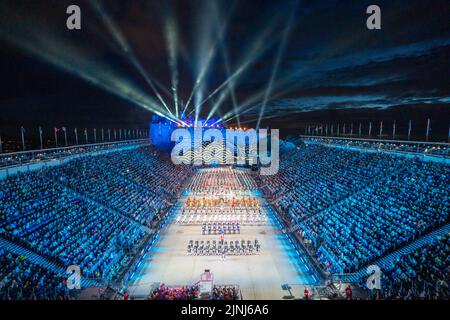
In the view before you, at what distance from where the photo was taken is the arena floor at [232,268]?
55.2ft

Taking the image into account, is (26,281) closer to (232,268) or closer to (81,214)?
(81,214)

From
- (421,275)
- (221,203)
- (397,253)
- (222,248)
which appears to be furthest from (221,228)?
(421,275)

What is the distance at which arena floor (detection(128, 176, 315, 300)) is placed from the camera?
1683 centimetres

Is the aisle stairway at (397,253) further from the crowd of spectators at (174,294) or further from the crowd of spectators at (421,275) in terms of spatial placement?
the crowd of spectators at (174,294)

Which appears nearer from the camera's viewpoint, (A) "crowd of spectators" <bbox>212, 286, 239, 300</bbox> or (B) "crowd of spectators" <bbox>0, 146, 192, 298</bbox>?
(A) "crowd of spectators" <bbox>212, 286, 239, 300</bbox>

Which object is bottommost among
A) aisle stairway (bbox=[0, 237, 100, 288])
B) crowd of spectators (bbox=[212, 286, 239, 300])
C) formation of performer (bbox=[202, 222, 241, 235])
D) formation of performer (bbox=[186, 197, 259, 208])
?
formation of performer (bbox=[186, 197, 259, 208])

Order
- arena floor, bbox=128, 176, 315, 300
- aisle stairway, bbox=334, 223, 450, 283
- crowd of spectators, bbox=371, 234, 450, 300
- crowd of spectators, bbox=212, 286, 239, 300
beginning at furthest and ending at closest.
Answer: arena floor, bbox=128, 176, 315, 300
aisle stairway, bbox=334, 223, 450, 283
crowd of spectators, bbox=212, 286, 239, 300
crowd of spectators, bbox=371, 234, 450, 300

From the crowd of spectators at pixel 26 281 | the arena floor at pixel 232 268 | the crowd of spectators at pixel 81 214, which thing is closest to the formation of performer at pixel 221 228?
the arena floor at pixel 232 268

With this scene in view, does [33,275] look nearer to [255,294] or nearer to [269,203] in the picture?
[255,294]

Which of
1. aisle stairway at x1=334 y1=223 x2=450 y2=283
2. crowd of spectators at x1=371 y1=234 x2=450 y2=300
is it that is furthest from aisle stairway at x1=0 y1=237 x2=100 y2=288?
crowd of spectators at x1=371 y1=234 x2=450 y2=300

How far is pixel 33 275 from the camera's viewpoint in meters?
14.3

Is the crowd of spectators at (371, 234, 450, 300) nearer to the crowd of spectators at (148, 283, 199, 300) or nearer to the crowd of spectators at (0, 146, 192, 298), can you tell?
the crowd of spectators at (148, 283, 199, 300)

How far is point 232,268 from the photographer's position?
19.1m
